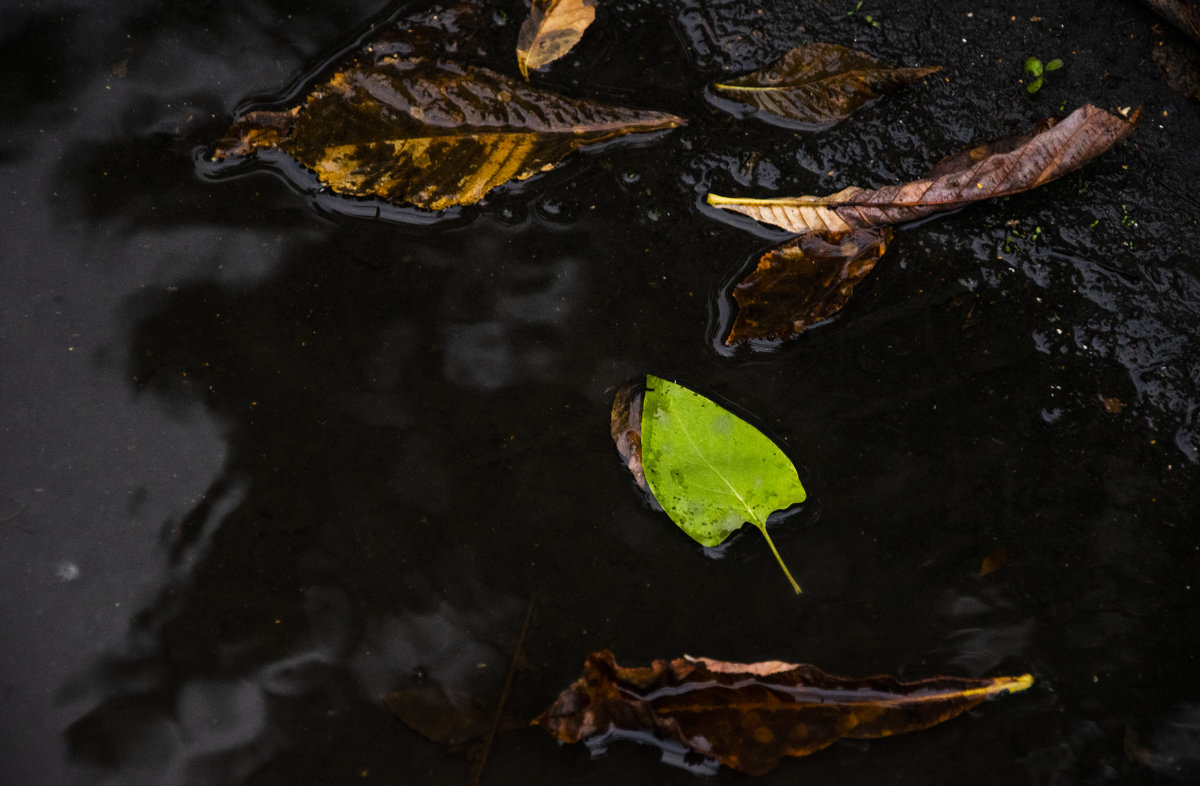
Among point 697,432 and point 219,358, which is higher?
point 697,432

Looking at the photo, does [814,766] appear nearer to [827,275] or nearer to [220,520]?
[827,275]

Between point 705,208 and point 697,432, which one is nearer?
point 697,432

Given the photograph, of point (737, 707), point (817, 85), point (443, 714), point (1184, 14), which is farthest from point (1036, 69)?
point (443, 714)

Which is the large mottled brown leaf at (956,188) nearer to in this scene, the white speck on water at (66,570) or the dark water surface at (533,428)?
the dark water surface at (533,428)

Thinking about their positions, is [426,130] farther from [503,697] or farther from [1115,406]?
[1115,406]

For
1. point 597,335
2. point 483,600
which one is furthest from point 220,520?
point 597,335

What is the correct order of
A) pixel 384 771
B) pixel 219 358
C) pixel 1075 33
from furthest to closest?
1. pixel 1075 33
2. pixel 219 358
3. pixel 384 771

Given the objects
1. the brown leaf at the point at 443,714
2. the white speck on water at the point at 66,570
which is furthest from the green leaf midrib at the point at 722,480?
the white speck on water at the point at 66,570
